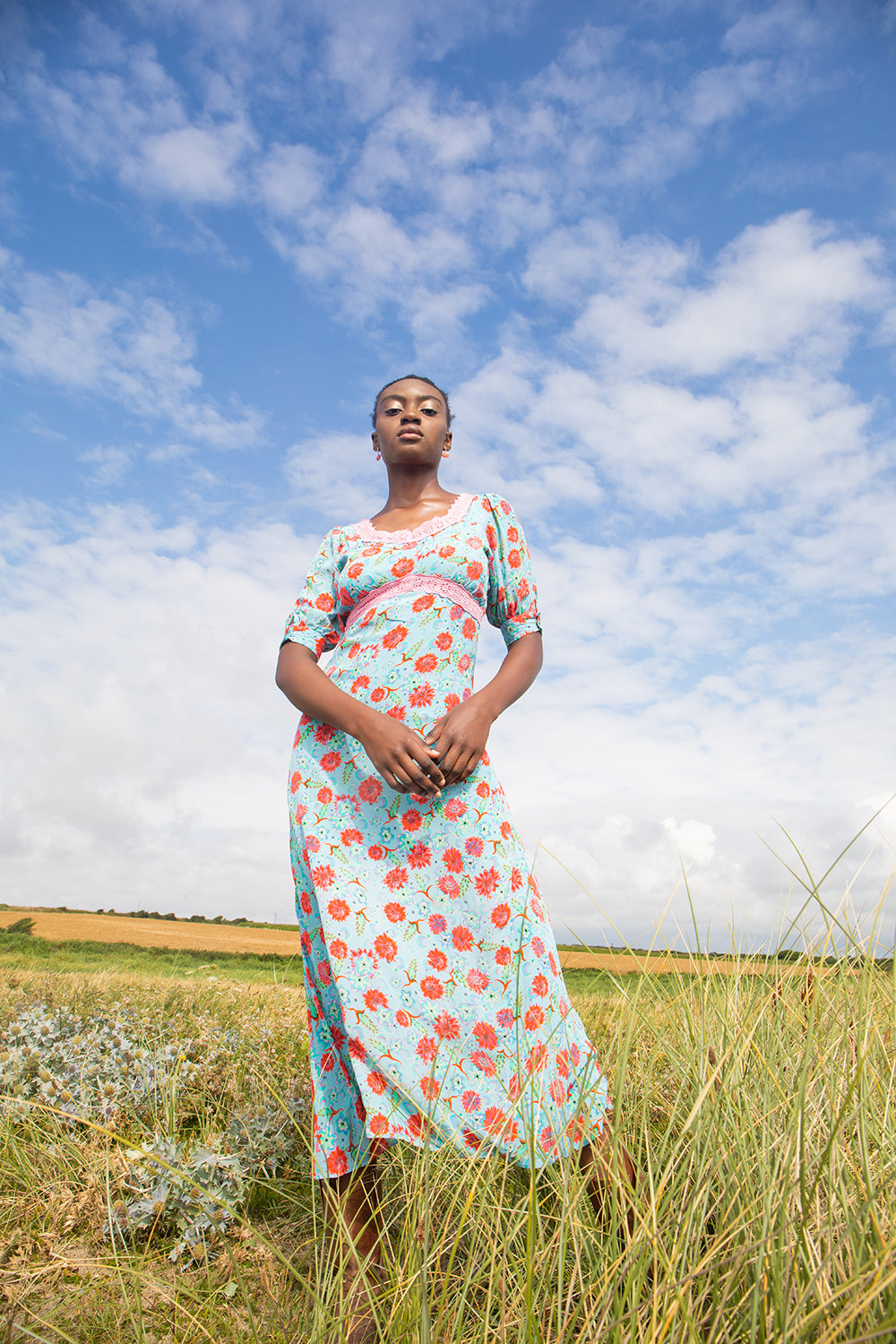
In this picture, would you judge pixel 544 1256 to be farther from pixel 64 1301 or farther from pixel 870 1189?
pixel 64 1301

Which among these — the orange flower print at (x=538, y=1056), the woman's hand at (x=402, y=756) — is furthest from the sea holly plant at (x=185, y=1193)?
the woman's hand at (x=402, y=756)

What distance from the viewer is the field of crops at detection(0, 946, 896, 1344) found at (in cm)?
147

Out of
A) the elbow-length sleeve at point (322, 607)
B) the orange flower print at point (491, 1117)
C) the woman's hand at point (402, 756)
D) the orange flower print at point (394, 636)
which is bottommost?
the orange flower print at point (491, 1117)

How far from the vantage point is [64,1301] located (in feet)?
7.23

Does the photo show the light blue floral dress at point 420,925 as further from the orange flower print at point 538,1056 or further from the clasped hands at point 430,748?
the clasped hands at point 430,748

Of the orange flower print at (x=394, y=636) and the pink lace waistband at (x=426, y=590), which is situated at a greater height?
the pink lace waistband at (x=426, y=590)

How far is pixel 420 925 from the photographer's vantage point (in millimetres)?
2332

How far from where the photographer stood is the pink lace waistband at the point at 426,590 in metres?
2.67

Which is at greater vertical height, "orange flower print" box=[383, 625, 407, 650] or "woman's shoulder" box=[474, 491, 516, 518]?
"woman's shoulder" box=[474, 491, 516, 518]

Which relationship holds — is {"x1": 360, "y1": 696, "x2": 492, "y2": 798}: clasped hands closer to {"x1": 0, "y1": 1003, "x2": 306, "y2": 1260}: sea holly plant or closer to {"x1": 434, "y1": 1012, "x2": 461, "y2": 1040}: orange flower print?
{"x1": 434, "y1": 1012, "x2": 461, "y2": 1040}: orange flower print

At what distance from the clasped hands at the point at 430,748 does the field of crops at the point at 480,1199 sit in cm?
78

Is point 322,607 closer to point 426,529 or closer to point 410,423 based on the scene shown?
point 426,529

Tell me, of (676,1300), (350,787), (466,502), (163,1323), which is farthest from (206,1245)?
(466,502)

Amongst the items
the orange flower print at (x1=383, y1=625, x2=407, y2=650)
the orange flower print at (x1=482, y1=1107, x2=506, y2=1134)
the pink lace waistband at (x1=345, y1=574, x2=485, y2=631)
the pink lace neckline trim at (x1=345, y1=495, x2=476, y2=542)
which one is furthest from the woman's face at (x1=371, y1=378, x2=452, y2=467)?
the orange flower print at (x1=482, y1=1107, x2=506, y2=1134)
